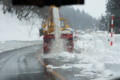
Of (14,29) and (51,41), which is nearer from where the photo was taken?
(51,41)

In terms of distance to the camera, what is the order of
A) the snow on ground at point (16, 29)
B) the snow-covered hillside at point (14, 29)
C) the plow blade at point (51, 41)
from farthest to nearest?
the snow on ground at point (16, 29) → the snow-covered hillside at point (14, 29) → the plow blade at point (51, 41)

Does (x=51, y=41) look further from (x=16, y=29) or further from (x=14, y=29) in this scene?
(x=16, y=29)

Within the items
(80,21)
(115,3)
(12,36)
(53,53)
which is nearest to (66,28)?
(53,53)

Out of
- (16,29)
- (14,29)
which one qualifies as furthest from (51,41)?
(16,29)

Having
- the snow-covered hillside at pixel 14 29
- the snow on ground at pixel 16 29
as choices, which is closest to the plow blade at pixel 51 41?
the snow-covered hillside at pixel 14 29

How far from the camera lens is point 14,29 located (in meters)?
58.4

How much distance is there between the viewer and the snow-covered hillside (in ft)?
180

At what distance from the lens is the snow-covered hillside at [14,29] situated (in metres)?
54.7

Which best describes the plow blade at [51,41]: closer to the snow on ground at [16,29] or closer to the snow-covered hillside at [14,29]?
the snow-covered hillside at [14,29]

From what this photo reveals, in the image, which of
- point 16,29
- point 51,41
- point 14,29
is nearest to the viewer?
point 51,41

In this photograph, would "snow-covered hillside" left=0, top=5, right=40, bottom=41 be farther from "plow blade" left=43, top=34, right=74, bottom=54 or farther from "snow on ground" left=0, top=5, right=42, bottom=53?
"plow blade" left=43, top=34, right=74, bottom=54

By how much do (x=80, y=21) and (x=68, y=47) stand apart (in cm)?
16719

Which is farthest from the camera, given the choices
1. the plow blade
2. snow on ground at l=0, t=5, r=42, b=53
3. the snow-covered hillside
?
snow on ground at l=0, t=5, r=42, b=53

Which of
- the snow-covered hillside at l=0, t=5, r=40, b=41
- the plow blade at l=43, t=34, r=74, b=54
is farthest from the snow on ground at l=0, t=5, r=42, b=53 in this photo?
the plow blade at l=43, t=34, r=74, b=54
